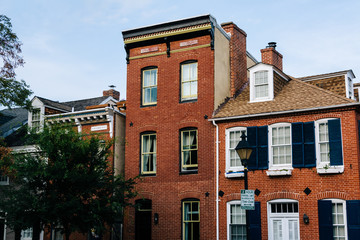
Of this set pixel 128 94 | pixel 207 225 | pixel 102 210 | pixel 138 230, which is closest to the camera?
pixel 102 210

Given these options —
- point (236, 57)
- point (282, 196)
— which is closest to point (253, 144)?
point (282, 196)

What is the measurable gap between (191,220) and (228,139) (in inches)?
165

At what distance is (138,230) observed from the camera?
77.0 ft

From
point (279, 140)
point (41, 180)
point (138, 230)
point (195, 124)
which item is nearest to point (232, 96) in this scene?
point (195, 124)

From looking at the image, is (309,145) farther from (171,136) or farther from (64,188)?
(64,188)

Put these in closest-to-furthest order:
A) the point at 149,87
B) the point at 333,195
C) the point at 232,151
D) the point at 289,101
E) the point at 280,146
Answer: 1. the point at 333,195
2. the point at 280,146
3. the point at 289,101
4. the point at 232,151
5. the point at 149,87

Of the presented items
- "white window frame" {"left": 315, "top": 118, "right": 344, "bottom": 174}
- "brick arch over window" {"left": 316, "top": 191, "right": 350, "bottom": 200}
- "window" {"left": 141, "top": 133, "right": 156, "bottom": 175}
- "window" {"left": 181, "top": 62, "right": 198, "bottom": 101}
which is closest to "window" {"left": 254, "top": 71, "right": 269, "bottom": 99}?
"window" {"left": 181, "top": 62, "right": 198, "bottom": 101}

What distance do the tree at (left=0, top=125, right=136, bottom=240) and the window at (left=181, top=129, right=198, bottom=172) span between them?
3.35 m

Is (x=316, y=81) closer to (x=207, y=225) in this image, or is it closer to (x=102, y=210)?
(x=207, y=225)

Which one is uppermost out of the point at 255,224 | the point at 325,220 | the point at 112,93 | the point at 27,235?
the point at 112,93

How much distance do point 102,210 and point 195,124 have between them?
6243mm

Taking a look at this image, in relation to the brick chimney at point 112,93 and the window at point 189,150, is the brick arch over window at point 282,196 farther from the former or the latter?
the brick chimney at point 112,93

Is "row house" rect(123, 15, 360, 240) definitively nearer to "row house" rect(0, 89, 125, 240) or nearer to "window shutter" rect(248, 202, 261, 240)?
"window shutter" rect(248, 202, 261, 240)

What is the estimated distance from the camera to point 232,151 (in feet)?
71.9
